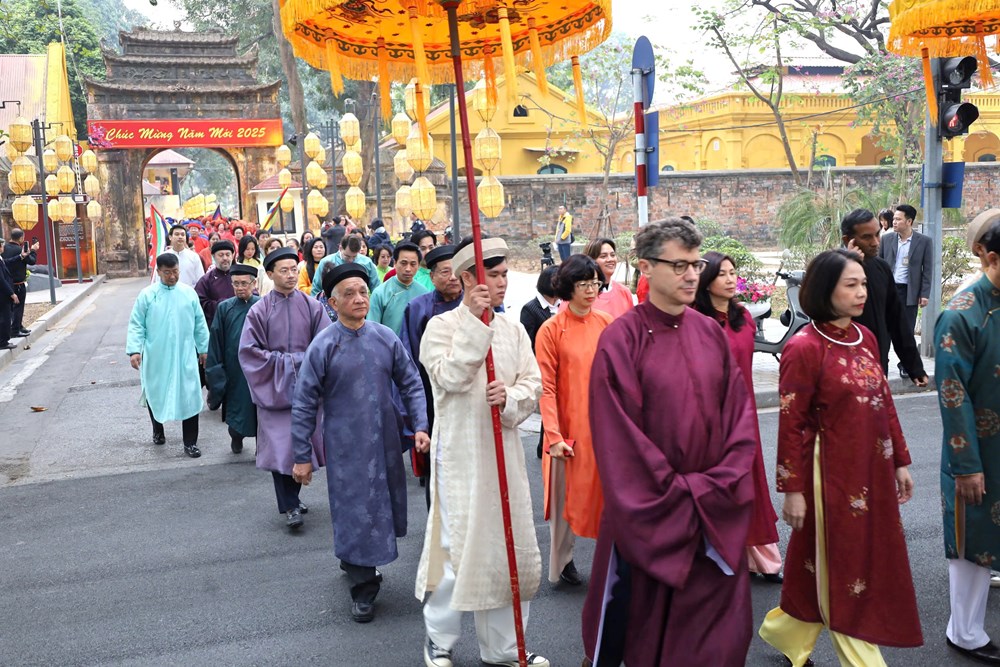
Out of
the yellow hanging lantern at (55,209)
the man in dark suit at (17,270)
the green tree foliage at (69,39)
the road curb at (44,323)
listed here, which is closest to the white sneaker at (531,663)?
the road curb at (44,323)

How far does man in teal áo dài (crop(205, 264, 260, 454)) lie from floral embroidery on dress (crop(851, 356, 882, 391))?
4799 millimetres

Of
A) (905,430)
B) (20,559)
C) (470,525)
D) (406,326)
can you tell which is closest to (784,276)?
(905,430)

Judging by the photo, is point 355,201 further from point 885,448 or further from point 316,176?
point 885,448

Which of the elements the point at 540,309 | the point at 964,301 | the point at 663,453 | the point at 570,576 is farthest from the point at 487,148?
the point at 663,453

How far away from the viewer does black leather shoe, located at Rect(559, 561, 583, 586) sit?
4770 mm

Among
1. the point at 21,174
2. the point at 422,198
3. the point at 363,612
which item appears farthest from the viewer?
the point at 21,174

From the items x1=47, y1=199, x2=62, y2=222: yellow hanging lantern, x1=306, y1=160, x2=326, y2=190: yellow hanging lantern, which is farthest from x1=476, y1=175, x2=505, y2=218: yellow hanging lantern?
x1=47, y1=199, x2=62, y2=222: yellow hanging lantern

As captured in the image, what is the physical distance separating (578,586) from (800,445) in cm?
169

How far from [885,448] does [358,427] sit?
7.57 ft

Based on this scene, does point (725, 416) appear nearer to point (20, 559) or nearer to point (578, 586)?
point (578, 586)

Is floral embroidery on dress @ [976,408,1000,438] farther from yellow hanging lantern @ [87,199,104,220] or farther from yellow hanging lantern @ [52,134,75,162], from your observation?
yellow hanging lantern @ [87,199,104,220]

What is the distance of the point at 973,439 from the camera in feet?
12.0

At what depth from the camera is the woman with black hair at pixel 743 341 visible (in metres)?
4.42

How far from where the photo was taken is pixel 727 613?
307cm
